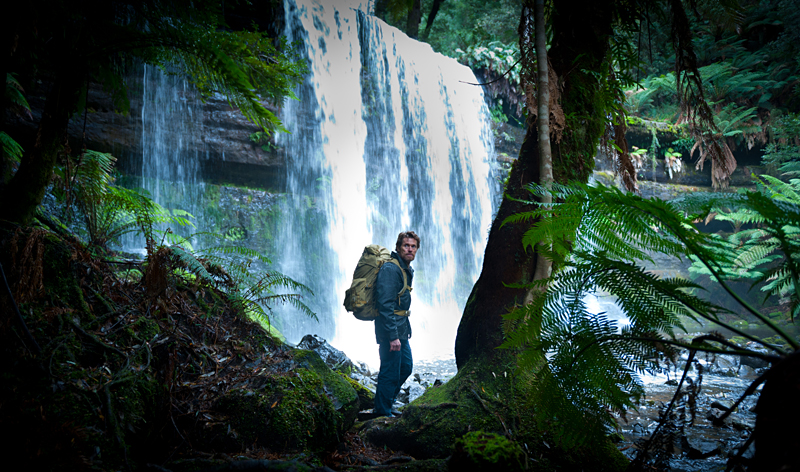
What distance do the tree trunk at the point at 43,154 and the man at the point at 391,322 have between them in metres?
2.67

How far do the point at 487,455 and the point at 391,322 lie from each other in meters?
2.29

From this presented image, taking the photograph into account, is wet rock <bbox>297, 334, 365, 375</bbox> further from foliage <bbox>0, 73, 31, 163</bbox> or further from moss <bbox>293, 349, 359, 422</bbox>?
foliage <bbox>0, 73, 31, 163</bbox>

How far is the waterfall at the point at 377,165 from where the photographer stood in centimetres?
1157

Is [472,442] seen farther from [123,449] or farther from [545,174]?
Answer: [545,174]

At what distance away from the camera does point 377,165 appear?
13.0 metres

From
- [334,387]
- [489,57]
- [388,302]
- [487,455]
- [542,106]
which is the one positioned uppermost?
[489,57]

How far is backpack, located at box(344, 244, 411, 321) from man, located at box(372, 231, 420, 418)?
0.07 metres

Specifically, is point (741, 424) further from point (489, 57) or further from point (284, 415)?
point (489, 57)

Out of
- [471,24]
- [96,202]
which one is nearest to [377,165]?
[471,24]

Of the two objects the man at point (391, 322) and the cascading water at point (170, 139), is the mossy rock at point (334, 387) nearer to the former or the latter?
the man at point (391, 322)

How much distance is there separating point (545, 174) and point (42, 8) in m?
3.51

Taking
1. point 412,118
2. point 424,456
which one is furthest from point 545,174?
point 412,118

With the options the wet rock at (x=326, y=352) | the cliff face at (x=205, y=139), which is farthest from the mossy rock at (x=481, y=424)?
the cliff face at (x=205, y=139)

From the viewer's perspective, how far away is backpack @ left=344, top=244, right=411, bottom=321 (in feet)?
13.0
